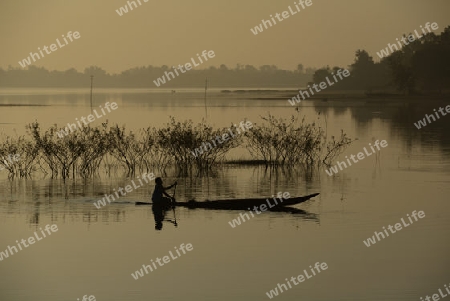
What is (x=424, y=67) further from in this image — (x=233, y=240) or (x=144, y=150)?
(x=233, y=240)

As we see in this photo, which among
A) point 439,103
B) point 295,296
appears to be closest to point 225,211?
point 295,296

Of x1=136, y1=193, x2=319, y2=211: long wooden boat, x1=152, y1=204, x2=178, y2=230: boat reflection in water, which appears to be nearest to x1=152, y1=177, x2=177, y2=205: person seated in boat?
x1=152, y1=204, x2=178, y2=230: boat reflection in water

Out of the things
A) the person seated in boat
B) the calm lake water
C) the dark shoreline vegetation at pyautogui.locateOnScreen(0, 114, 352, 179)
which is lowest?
the calm lake water

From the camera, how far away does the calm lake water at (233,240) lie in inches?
770

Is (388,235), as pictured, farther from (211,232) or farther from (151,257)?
(151,257)

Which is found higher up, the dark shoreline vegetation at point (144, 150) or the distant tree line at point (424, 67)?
the distant tree line at point (424, 67)

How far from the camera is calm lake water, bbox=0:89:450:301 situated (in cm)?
1956

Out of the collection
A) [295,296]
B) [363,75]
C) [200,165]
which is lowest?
[295,296]

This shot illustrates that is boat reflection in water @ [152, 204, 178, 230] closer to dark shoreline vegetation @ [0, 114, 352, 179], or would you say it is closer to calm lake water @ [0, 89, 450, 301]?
calm lake water @ [0, 89, 450, 301]

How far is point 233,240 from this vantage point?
23.7m

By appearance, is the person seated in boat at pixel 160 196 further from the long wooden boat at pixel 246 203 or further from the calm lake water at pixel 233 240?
the long wooden boat at pixel 246 203

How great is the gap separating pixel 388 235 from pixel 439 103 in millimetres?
80102

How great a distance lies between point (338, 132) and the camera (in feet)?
191

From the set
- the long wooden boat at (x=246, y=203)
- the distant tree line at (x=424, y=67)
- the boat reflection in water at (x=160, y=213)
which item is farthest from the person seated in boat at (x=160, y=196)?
the distant tree line at (x=424, y=67)
